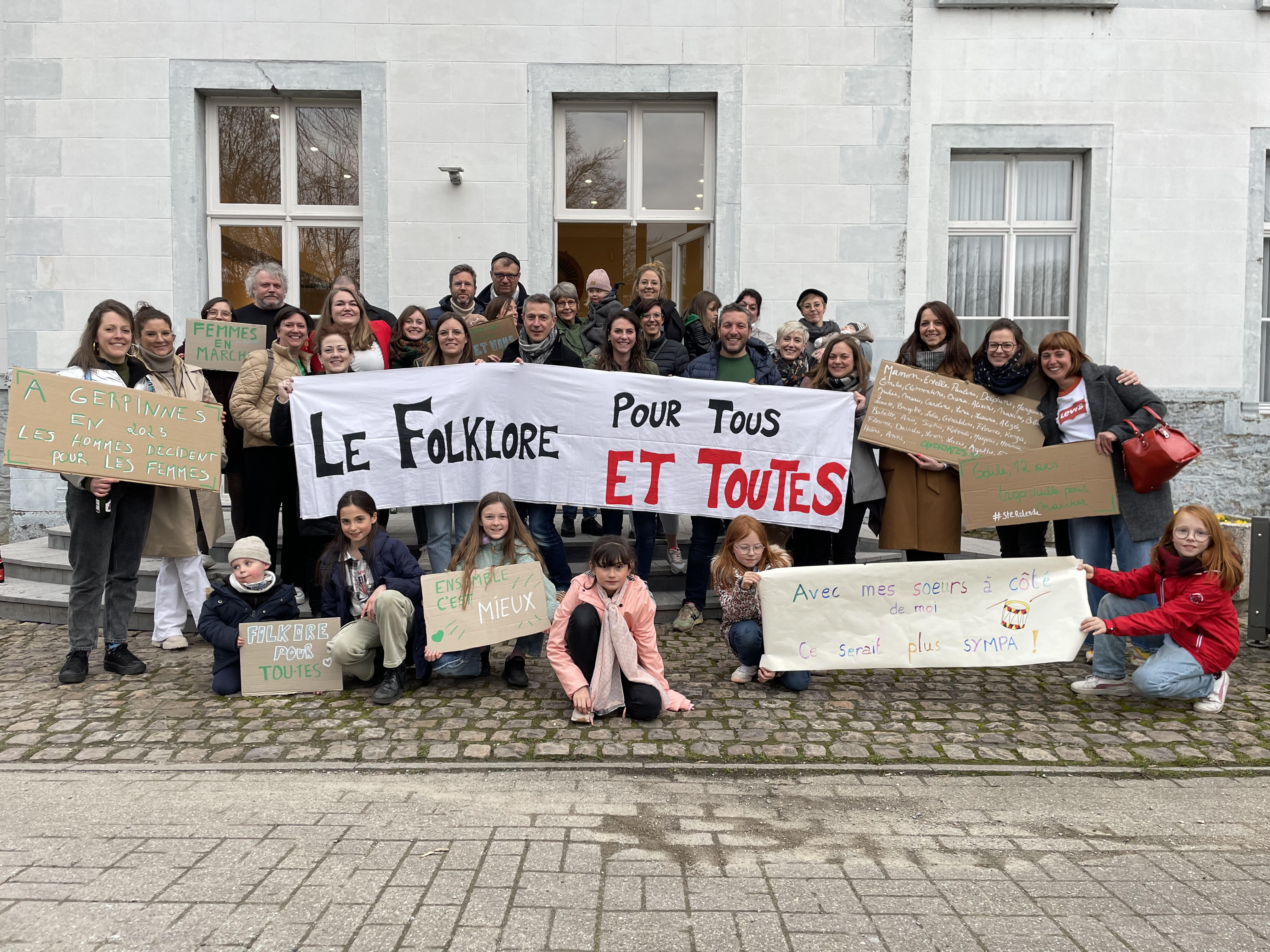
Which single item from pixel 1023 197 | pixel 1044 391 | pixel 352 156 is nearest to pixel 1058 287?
pixel 1023 197

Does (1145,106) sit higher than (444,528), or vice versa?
(1145,106)

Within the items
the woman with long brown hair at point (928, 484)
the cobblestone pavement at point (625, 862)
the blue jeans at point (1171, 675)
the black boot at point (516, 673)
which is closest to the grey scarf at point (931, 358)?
the woman with long brown hair at point (928, 484)

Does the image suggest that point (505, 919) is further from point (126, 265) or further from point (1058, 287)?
point (1058, 287)

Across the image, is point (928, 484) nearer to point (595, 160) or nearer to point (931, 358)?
point (931, 358)

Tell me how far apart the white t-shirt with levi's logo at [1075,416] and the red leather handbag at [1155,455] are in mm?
244

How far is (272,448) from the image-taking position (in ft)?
19.4

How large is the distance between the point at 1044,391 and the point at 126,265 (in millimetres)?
8213

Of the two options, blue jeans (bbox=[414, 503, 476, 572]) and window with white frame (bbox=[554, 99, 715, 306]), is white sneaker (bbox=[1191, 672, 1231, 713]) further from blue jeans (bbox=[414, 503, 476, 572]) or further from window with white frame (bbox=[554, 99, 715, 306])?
window with white frame (bbox=[554, 99, 715, 306])

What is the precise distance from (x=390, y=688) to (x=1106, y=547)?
4201mm

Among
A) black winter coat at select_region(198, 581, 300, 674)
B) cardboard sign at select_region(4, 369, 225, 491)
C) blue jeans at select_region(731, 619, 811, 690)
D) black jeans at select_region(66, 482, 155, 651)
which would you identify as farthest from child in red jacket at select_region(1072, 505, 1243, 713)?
black jeans at select_region(66, 482, 155, 651)

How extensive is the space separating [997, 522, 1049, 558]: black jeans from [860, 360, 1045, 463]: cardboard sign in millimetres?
519

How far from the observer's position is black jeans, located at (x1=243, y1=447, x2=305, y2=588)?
594 cm

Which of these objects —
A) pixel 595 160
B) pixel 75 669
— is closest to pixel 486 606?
pixel 75 669

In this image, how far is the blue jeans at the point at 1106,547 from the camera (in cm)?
542
